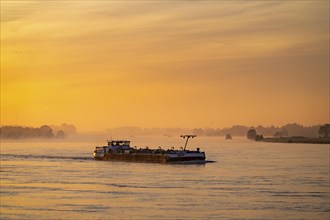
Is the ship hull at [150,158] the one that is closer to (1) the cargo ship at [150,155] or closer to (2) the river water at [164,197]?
(1) the cargo ship at [150,155]

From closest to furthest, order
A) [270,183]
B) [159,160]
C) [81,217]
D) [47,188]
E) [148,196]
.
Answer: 1. [81,217]
2. [148,196]
3. [47,188]
4. [270,183]
5. [159,160]

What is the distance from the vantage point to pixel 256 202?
61.1m

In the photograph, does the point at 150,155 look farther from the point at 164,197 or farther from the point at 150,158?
the point at 164,197

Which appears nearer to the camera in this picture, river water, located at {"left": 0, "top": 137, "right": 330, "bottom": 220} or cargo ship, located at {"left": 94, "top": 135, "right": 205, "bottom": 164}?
river water, located at {"left": 0, "top": 137, "right": 330, "bottom": 220}

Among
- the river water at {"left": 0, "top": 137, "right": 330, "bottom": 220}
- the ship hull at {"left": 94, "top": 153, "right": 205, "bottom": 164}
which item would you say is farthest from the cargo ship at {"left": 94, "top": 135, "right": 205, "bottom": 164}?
the river water at {"left": 0, "top": 137, "right": 330, "bottom": 220}

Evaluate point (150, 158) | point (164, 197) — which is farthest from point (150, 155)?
point (164, 197)

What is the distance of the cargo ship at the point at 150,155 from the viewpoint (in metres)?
130

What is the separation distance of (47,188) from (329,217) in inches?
1329

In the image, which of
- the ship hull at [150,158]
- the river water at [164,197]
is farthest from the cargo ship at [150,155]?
the river water at [164,197]

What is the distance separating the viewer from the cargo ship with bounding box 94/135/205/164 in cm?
13000

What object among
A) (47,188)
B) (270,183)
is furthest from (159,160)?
(47,188)

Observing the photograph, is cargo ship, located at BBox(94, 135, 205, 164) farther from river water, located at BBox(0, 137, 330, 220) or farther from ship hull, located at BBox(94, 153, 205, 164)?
river water, located at BBox(0, 137, 330, 220)

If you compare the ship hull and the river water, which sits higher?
the ship hull

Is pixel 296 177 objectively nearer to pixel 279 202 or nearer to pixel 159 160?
pixel 279 202
